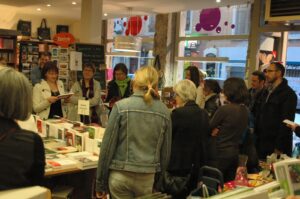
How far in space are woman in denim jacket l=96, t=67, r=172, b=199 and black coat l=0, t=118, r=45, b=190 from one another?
779mm

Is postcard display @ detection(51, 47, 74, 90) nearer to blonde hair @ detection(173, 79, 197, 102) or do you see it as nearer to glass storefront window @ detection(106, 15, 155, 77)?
glass storefront window @ detection(106, 15, 155, 77)

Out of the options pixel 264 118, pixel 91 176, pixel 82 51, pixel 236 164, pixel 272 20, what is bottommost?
pixel 91 176

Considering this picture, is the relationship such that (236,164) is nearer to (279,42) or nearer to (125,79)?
(125,79)

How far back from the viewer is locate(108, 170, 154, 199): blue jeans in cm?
236

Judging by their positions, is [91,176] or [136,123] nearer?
[136,123]

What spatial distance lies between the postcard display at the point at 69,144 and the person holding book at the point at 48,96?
0.17 metres

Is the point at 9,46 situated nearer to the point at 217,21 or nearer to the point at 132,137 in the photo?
the point at 217,21

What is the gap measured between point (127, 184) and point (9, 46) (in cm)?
782

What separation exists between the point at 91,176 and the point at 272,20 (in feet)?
11.3

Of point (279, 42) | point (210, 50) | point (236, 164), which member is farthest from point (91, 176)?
point (210, 50)

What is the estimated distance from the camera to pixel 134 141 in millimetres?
2344

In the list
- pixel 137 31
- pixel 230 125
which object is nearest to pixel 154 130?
pixel 230 125

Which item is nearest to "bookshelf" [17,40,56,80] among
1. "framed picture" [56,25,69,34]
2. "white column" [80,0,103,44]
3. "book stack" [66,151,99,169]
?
"framed picture" [56,25,69,34]

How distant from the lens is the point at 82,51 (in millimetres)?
6324
